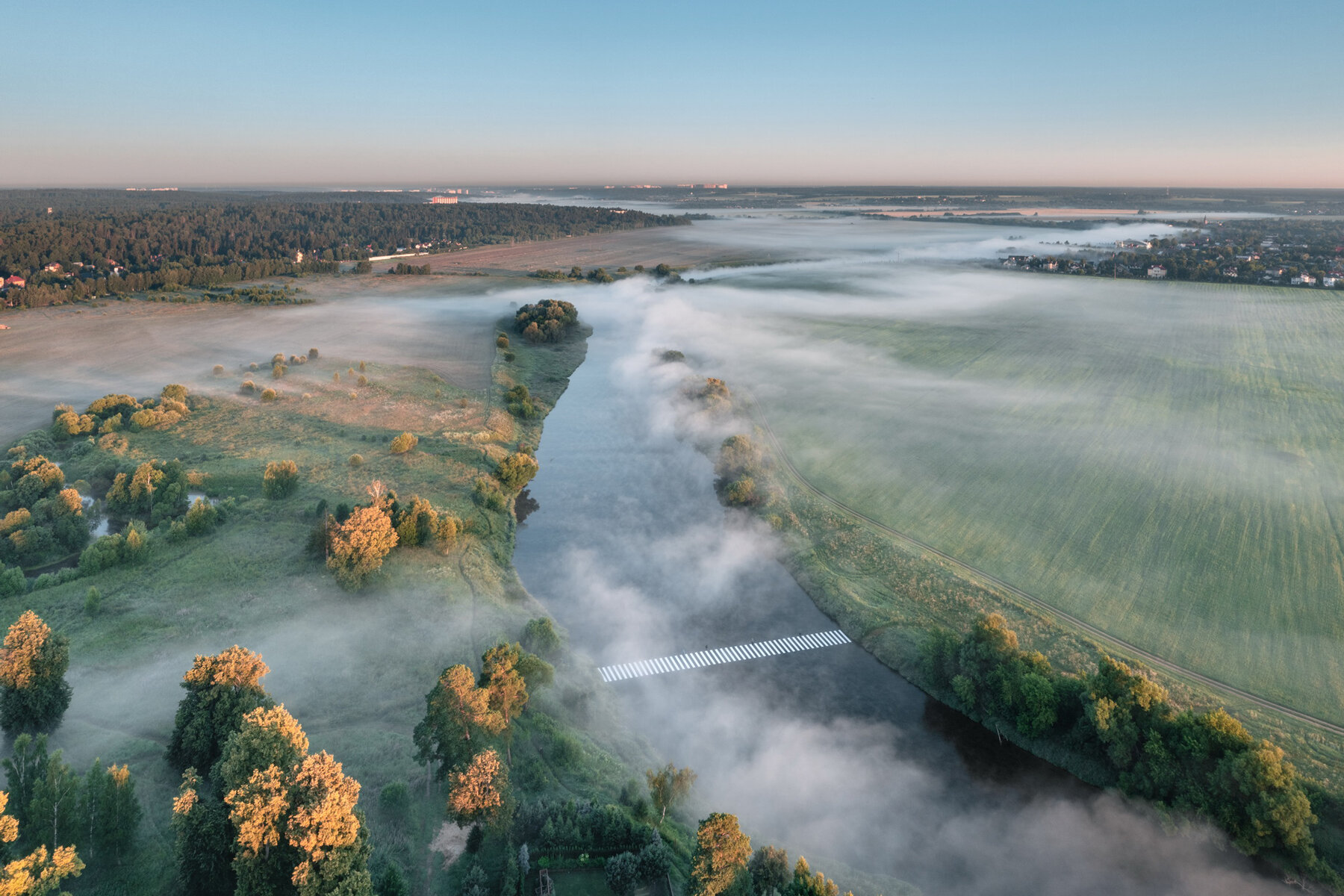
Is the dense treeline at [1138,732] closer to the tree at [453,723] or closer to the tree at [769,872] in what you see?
the tree at [769,872]

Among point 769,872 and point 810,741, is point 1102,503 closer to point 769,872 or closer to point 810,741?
point 810,741

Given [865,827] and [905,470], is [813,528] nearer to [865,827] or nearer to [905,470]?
[905,470]

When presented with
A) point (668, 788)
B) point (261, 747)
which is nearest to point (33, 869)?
point (261, 747)

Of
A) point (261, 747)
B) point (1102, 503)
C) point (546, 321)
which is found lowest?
point (1102, 503)

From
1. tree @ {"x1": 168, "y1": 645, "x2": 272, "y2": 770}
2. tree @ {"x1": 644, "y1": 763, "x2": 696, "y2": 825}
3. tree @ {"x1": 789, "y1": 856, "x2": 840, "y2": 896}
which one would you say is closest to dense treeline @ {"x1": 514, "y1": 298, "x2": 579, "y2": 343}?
tree @ {"x1": 168, "y1": 645, "x2": 272, "y2": 770}

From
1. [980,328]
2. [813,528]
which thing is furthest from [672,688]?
[980,328]

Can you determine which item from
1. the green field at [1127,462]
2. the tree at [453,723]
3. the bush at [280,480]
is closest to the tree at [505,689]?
the tree at [453,723]
